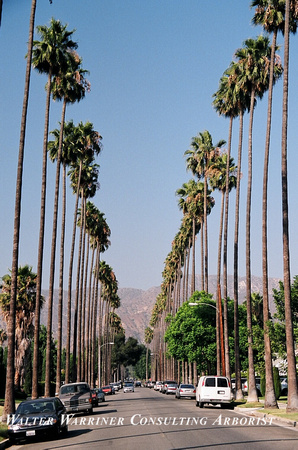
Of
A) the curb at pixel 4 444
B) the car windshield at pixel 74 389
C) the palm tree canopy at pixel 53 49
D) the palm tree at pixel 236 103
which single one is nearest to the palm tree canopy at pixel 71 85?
the palm tree canopy at pixel 53 49

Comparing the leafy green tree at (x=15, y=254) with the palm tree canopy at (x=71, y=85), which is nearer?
the leafy green tree at (x=15, y=254)

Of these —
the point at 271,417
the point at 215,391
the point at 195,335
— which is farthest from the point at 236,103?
the point at 195,335

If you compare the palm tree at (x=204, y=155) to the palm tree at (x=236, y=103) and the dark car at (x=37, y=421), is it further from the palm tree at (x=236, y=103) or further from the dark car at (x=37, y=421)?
the dark car at (x=37, y=421)

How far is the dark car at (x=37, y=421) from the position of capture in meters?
19.7

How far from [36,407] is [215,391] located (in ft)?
60.2

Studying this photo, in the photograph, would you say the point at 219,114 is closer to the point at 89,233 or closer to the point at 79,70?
the point at 79,70

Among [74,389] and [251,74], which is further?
[251,74]

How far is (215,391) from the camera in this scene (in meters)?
37.4

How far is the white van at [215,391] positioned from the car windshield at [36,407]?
17.7 m

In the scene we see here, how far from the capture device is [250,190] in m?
40.0

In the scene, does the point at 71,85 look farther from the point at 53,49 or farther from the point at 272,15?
the point at 272,15

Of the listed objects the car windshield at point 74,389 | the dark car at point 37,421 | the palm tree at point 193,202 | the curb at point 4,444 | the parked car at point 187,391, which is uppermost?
the palm tree at point 193,202

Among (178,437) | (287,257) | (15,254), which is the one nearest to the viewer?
(178,437)

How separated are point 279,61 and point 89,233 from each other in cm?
4591
